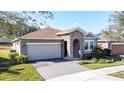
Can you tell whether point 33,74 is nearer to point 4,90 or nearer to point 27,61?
point 4,90

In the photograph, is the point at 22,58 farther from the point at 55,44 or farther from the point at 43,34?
the point at 43,34

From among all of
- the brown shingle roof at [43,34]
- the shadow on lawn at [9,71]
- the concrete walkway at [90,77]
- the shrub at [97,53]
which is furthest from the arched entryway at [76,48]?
the shadow on lawn at [9,71]

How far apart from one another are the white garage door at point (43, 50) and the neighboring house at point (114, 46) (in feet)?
25.1

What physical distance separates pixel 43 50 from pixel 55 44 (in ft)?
5.88

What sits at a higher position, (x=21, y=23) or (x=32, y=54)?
(x=21, y=23)

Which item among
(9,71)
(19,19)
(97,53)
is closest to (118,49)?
(97,53)

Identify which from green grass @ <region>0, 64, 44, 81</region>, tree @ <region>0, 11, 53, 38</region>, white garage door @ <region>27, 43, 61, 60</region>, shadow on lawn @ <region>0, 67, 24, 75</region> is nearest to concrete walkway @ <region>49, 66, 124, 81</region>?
green grass @ <region>0, 64, 44, 81</region>

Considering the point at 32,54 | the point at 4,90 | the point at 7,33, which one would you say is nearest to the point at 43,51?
the point at 32,54

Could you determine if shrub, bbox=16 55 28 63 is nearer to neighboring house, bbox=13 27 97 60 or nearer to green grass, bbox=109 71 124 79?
neighboring house, bbox=13 27 97 60

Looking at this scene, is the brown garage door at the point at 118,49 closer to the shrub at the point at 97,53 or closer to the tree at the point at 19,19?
the shrub at the point at 97,53

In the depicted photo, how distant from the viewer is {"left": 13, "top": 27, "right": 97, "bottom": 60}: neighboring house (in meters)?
21.7

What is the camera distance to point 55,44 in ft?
76.7
